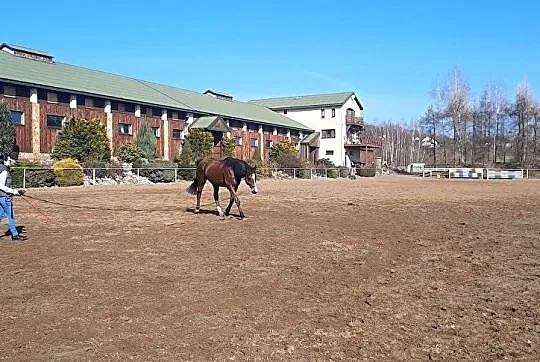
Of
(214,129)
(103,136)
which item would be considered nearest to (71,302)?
(103,136)

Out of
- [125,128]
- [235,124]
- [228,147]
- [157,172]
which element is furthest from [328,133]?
[157,172]

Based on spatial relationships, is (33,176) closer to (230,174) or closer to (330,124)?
(230,174)

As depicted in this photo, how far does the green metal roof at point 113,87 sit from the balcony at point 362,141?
41.6 feet

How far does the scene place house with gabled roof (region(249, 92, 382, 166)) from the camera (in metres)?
68.5

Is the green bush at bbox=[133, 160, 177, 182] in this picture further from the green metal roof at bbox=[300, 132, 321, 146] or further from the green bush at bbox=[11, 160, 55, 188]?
the green metal roof at bbox=[300, 132, 321, 146]

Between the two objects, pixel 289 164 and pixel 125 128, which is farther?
pixel 289 164

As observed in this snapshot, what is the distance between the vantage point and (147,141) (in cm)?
3991

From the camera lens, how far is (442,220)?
1314 cm

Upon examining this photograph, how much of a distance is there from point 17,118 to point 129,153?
7.54m

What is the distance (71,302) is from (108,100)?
1385 inches

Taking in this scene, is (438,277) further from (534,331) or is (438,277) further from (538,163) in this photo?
(538,163)

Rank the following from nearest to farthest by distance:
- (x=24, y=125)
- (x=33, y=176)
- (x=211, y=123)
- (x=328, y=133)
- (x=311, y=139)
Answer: (x=33, y=176)
(x=24, y=125)
(x=211, y=123)
(x=311, y=139)
(x=328, y=133)

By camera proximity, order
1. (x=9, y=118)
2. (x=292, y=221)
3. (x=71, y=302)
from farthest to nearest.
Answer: (x=9, y=118)
(x=292, y=221)
(x=71, y=302)

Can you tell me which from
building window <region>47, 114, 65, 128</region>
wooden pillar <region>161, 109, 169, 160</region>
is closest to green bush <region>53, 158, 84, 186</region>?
building window <region>47, 114, 65, 128</region>
